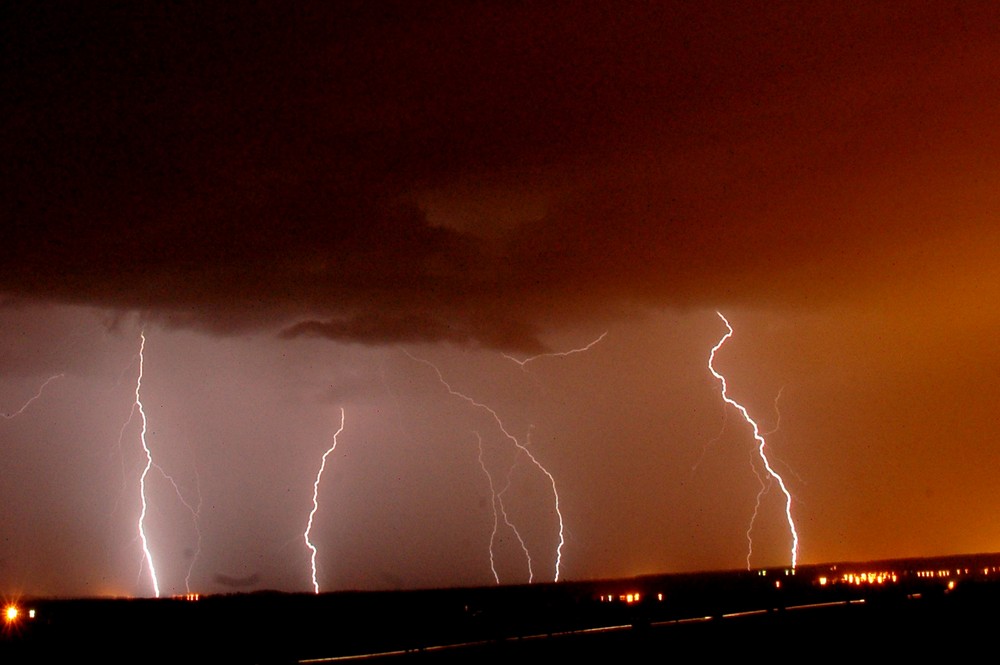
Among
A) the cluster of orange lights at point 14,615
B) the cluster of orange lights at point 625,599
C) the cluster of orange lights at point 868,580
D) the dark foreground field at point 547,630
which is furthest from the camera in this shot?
the cluster of orange lights at point 868,580

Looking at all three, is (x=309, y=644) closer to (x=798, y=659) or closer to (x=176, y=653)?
(x=176, y=653)

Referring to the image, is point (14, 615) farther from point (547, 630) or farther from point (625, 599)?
point (625, 599)

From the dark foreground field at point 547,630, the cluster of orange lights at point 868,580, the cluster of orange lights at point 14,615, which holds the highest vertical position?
the cluster of orange lights at point 868,580

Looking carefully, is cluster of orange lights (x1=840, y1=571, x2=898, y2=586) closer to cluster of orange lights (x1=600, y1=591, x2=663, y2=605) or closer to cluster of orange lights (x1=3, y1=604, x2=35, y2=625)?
cluster of orange lights (x1=600, y1=591, x2=663, y2=605)

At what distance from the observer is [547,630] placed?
90.8 ft

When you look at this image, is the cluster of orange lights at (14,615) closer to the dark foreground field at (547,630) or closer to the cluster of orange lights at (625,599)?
the dark foreground field at (547,630)

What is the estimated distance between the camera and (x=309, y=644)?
84.6ft

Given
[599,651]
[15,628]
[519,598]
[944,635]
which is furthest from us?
[519,598]

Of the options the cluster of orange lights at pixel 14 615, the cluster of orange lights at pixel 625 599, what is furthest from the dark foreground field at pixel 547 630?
the cluster of orange lights at pixel 625 599

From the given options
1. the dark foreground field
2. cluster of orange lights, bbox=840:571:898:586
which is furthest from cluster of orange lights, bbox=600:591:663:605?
cluster of orange lights, bbox=840:571:898:586

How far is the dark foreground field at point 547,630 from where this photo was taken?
20.8m

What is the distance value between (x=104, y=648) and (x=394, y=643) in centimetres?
751

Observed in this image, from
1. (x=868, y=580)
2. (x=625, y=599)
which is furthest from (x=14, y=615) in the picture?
(x=868, y=580)

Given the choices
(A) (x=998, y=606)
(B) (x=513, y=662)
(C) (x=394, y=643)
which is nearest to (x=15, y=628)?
(C) (x=394, y=643)
